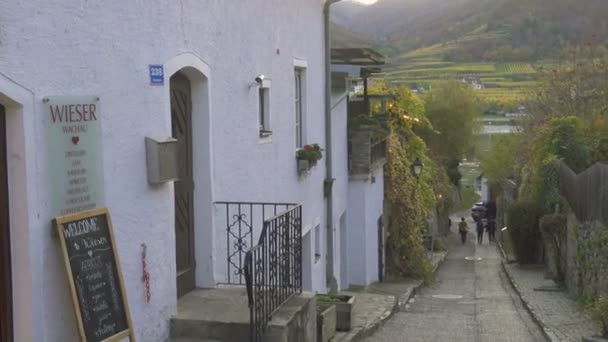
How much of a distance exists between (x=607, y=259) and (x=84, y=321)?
989 cm

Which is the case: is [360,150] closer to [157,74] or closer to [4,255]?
[157,74]

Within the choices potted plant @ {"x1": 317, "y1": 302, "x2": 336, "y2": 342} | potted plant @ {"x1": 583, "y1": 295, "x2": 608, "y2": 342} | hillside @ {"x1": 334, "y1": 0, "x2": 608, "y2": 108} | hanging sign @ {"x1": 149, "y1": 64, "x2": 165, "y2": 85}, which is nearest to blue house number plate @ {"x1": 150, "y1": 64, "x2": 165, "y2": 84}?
hanging sign @ {"x1": 149, "y1": 64, "x2": 165, "y2": 85}

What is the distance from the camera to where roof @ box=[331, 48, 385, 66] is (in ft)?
52.4

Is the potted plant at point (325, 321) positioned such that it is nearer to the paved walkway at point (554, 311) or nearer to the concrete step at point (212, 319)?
the concrete step at point (212, 319)

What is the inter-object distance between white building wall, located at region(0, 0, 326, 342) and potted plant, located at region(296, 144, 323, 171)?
4.76 feet

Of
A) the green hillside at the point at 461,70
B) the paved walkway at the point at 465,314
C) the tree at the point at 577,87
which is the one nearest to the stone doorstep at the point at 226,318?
the paved walkway at the point at 465,314

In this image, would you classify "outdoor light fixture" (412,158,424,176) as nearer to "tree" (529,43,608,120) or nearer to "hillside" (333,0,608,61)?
"tree" (529,43,608,120)

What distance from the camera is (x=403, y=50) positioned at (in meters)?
128

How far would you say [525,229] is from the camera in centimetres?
2483

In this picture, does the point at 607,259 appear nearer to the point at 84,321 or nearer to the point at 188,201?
the point at 188,201

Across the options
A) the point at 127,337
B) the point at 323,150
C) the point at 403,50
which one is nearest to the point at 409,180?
the point at 323,150

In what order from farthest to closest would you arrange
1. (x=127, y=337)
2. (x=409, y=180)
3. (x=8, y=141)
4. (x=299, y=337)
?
(x=409, y=180) → (x=299, y=337) → (x=127, y=337) → (x=8, y=141)

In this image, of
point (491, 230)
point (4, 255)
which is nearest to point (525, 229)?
point (491, 230)

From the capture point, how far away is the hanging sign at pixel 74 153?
542 cm
